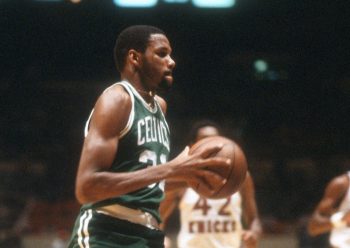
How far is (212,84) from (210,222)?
788cm

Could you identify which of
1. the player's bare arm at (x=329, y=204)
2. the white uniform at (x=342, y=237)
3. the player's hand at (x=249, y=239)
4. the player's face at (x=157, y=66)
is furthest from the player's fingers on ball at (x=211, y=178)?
the player's bare arm at (x=329, y=204)

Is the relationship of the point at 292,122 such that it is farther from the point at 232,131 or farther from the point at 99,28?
the point at 99,28

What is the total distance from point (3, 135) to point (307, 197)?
4621 millimetres

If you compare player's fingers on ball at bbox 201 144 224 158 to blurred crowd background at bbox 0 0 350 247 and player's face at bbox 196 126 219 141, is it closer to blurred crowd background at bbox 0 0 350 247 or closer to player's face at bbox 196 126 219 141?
player's face at bbox 196 126 219 141

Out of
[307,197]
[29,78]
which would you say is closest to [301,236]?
[307,197]

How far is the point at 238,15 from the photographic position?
46.5 feet

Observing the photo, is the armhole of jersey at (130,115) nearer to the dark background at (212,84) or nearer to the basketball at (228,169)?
the basketball at (228,169)

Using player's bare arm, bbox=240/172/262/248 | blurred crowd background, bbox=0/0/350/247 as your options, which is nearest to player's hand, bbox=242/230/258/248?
player's bare arm, bbox=240/172/262/248

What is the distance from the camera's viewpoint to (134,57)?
3.88 m

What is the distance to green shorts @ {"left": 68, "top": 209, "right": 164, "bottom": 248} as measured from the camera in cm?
364

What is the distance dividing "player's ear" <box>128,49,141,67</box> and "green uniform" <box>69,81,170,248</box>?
15 centimetres

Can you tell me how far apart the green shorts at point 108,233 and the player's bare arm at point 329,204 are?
3052 mm

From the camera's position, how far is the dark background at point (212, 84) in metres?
13.2

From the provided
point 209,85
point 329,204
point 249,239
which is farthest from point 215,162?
point 209,85
